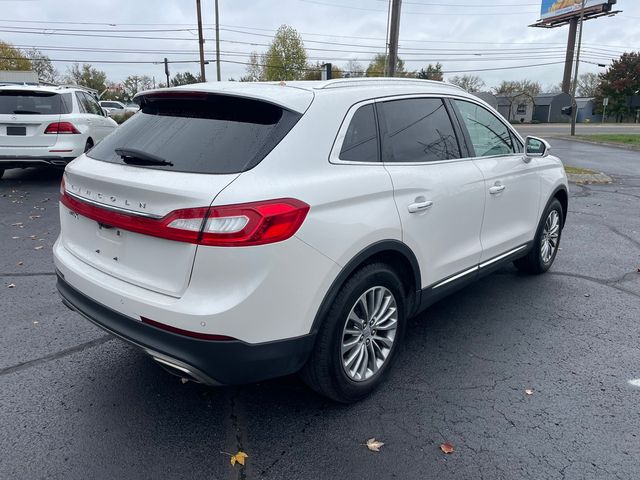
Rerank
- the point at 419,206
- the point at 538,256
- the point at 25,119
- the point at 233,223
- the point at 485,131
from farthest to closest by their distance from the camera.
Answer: the point at 25,119 < the point at 538,256 < the point at 485,131 < the point at 419,206 < the point at 233,223

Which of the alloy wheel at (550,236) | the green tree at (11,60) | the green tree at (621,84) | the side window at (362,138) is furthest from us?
the green tree at (621,84)

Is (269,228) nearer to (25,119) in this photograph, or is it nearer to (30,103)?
(25,119)

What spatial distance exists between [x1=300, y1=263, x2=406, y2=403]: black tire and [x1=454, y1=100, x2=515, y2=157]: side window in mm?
1550

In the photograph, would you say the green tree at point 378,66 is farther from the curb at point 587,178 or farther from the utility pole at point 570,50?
the curb at point 587,178

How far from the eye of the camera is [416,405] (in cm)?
298

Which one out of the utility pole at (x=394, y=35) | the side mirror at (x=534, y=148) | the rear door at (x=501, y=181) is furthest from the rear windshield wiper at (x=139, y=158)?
the utility pole at (x=394, y=35)

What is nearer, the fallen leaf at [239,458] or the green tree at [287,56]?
the fallen leaf at [239,458]

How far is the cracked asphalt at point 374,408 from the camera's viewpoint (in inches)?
97.9

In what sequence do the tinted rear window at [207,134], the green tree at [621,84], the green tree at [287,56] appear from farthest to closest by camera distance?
the green tree at [621,84] → the green tree at [287,56] → the tinted rear window at [207,134]

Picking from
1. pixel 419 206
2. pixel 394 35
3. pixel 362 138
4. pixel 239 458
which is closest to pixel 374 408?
pixel 239 458

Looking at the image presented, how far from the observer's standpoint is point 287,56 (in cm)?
5406

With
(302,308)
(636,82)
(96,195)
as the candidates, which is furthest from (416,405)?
(636,82)

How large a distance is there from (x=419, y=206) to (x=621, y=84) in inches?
3063

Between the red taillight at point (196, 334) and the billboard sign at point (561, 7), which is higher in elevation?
the billboard sign at point (561, 7)
